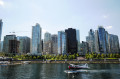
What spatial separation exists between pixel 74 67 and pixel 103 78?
4861 cm

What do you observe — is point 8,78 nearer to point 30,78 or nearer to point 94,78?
point 30,78

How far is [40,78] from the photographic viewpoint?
232ft

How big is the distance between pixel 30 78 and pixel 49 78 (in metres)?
12.7

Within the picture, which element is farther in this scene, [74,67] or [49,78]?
[74,67]

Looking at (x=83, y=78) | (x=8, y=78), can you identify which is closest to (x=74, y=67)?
(x=83, y=78)

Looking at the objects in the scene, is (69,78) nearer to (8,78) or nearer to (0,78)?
(8,78)

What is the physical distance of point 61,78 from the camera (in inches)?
2761

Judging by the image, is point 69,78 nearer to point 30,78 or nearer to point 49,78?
point 49,78

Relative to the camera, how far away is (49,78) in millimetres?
70188

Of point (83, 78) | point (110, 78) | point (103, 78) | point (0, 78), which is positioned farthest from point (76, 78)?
point (0, 78)

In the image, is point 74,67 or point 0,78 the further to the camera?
point 74,67

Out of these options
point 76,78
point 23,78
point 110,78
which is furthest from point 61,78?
point 110,78

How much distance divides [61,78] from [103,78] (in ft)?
89.6

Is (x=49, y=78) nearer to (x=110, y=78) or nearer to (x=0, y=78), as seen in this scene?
(x=0, y=78)
